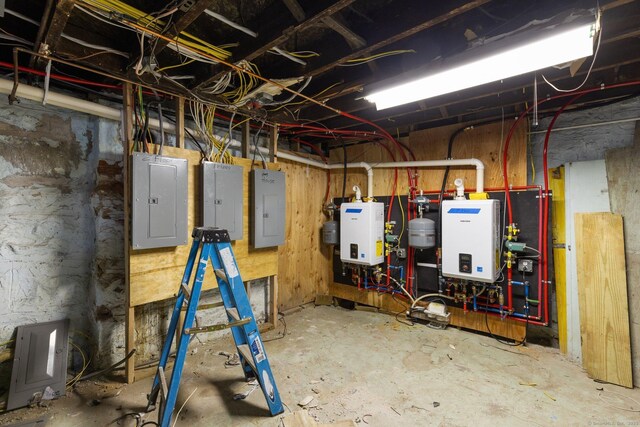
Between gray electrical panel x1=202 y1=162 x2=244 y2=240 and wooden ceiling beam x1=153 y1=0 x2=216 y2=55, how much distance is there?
826mm

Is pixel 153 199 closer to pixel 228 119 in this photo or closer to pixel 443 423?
pixel 228 119

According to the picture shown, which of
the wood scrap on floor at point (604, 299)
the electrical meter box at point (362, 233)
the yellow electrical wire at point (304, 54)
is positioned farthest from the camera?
the electrical meter box at point (362, 233)

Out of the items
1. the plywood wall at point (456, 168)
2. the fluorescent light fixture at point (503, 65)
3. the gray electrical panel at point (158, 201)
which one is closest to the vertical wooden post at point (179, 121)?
the gray electrical panel at point (158, 201)


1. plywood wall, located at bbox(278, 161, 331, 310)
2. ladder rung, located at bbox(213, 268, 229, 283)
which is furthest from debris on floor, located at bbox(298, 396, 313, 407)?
plywood wall, located at bbox(278, 161, 331, 310)

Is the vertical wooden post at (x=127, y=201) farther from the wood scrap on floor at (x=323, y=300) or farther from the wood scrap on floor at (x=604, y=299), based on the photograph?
the wood scrap on floor at (x=604, y=299)

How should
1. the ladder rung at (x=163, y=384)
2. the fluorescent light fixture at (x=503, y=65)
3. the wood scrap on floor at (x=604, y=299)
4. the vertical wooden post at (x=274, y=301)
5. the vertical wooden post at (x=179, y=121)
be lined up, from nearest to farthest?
the fluorescent light fixture at (x=503, y=65) < the ladder rung at (x=163, y=384) < the wood scrap on floor at (x=604, y=299) < the vertical wooden post at (x=179, y=121) < the vertical wooden post at (x=274, y=301)

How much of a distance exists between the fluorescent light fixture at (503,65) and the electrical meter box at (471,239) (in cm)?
105

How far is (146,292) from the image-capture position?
76.4 inches

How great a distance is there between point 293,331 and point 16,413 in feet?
6.13

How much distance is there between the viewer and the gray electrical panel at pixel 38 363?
1.69 m

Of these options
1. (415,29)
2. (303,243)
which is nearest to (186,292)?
(415,29)

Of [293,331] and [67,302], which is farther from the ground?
[67,302]

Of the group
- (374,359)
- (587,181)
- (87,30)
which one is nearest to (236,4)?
(87,30)

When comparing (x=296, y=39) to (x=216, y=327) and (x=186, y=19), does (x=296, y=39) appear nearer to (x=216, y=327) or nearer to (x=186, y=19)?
(x=186, y=19)
